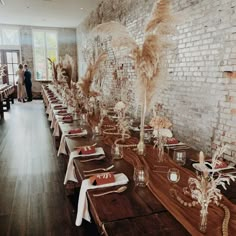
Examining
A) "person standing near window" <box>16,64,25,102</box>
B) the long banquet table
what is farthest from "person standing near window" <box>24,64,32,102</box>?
the long banquet table

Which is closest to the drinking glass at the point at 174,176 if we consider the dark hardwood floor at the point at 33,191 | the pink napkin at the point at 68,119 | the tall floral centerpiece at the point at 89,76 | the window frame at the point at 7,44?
the dark hardwood floor at the point at 33,191

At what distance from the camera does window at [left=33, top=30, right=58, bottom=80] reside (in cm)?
1246

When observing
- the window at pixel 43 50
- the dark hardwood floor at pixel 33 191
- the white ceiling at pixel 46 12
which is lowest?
the dark hardwood floor at pixel 33 191

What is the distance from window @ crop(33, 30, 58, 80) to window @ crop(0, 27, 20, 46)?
0.82m

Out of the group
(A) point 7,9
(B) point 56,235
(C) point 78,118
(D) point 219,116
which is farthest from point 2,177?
(A) point 7,9

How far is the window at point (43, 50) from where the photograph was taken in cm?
1246

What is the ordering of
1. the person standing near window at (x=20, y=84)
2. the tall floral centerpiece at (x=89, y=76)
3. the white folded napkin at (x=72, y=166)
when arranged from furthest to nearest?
the person standing near window at (x=20, y=84)
the tall floral centerpiece at (x=89, y=76)
the white folded napkin at (x=72, y=166)

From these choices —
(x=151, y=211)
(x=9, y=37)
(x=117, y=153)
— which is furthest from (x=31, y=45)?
(x=151, y=211)

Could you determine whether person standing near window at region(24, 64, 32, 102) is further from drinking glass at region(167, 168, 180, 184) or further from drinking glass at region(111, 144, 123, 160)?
drinking glass at region(167, 168, 180, 184)

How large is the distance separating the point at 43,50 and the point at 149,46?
11.7 m

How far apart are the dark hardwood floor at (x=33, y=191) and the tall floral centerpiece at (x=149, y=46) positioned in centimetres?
143

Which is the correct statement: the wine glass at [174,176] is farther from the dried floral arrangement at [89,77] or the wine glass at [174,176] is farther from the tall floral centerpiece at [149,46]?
the dried floral arrangement at [89,77]

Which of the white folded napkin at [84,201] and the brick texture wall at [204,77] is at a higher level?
the brick texture wall at [204,77]

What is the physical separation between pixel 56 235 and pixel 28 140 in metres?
3.52
